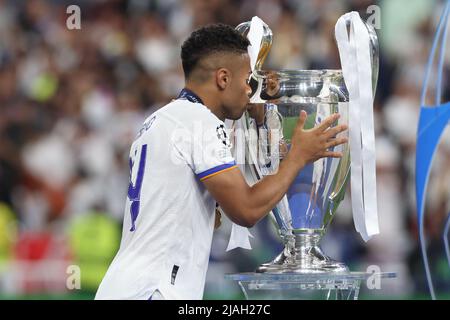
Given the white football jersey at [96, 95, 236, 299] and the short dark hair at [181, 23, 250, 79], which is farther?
the short dark hair at [181, 23, 250, 79]

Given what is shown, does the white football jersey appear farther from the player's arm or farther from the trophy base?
the trophy base

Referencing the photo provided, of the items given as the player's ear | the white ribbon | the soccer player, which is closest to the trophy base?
the white ribbon

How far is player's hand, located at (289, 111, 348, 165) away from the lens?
220 centimetres

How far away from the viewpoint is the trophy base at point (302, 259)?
2391mm

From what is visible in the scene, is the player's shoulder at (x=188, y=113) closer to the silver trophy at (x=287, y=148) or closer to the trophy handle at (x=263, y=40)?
the silver trophy at (x=287, y=148)

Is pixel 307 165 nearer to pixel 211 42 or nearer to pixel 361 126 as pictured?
pixel 361 126

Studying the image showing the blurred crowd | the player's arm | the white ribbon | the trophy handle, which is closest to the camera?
the player's arm

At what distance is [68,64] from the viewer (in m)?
5.61

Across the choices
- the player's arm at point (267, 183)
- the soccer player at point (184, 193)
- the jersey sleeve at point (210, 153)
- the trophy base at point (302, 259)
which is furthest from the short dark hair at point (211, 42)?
the trophy base at point (302, 259)

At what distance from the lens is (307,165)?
7.80ft
